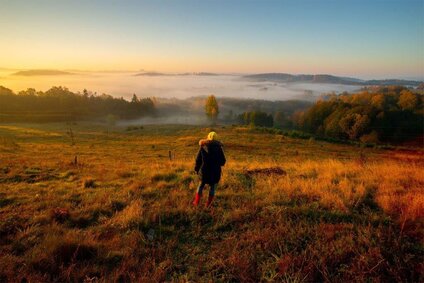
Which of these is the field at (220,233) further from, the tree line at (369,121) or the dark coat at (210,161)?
the tree line at (369,121)

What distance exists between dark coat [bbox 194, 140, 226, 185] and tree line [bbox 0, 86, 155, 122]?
118 m

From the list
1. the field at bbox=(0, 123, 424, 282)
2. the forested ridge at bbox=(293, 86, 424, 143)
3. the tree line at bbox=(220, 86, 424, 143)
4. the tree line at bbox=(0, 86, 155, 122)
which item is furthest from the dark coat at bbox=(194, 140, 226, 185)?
the tree line at bbox=(0, 86, 155, 122)

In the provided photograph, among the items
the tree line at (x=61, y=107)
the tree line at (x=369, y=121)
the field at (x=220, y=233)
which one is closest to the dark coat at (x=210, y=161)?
the field at (x=220, y=233)

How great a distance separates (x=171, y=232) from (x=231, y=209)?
1915 millimetres

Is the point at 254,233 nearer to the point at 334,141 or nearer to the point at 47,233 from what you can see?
the point at 47,233

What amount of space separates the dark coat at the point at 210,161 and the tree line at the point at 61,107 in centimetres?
11814

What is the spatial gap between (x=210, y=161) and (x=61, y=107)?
150 meters

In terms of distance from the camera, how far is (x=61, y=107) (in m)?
141

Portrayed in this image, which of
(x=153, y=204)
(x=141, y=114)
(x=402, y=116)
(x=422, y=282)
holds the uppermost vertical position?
(x=422, y=282)

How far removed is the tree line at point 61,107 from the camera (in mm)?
118625

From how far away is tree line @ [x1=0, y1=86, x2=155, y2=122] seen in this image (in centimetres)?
11862

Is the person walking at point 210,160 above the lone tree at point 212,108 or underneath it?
above

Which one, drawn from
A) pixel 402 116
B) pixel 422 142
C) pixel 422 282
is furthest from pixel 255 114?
pixel 422 282

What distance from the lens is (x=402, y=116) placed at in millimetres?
94750
